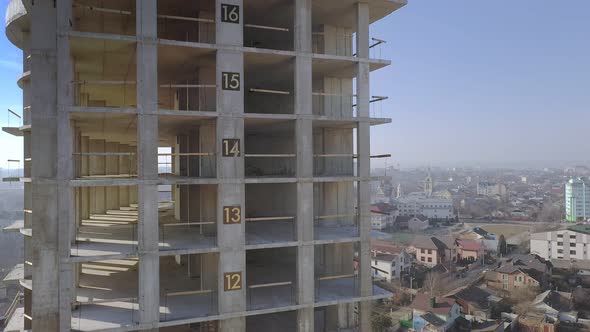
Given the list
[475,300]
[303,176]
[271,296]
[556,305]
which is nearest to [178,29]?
[303,176]

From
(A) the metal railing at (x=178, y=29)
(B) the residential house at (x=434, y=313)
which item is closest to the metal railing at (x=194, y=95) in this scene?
(A) the metal railing at (x=178, y=29)

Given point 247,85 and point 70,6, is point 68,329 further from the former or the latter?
point 247,85

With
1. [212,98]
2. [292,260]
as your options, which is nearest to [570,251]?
[292,260]

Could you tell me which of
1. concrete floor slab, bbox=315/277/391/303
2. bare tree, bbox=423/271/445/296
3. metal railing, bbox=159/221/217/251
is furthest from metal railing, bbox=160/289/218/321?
bare tree, bbox=423/271/445/296

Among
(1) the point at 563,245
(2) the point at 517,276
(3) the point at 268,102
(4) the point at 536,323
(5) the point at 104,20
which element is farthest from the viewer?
(1) the point at 563,245

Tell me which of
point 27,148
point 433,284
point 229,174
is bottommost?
point 433,284

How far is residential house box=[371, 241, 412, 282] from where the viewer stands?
72.7m

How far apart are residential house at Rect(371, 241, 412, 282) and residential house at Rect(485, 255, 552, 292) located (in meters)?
15.4

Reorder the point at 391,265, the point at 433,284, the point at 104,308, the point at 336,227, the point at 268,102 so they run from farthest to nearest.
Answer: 1. the point at 391,265
2. the point at 433,284
3. the point at 268,102
4. the point at 336,227
5. the point at 104,308

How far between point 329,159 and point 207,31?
718 cm

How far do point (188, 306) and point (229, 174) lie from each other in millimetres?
4670

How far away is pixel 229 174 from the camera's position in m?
12.9

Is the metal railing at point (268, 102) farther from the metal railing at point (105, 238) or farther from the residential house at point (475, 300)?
the residential house at point (475, 300)

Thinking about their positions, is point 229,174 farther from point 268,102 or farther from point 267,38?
point 267,38
